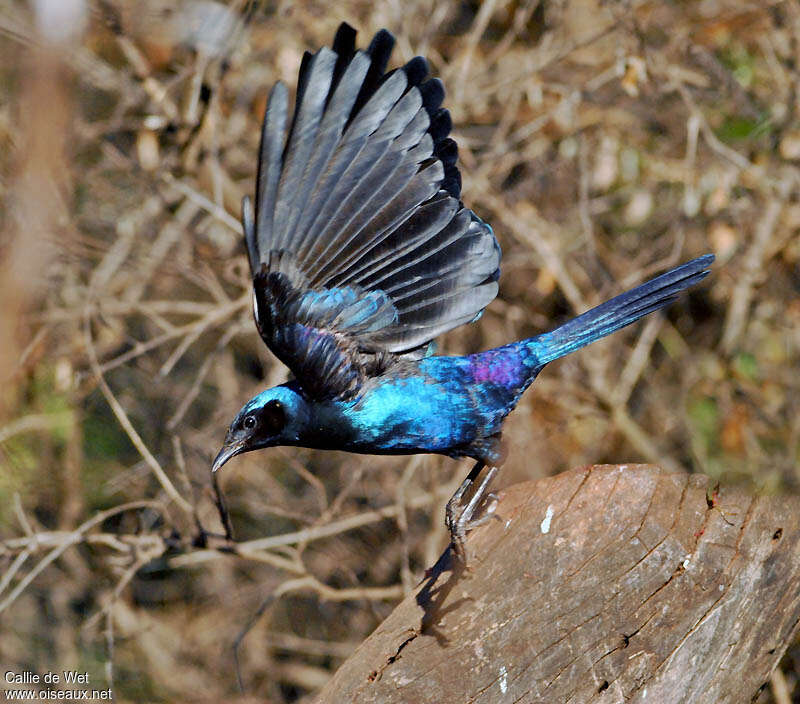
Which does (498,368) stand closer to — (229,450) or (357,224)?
(357,224)

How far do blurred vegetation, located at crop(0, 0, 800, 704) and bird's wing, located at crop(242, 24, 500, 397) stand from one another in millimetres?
1243

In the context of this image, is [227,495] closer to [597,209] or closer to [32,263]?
[597,209]

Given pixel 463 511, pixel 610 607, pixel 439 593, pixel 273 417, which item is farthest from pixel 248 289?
pixel 610 607

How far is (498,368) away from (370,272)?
0.71 m

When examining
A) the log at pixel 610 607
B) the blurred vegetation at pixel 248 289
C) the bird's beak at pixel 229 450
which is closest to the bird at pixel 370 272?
the bird's beak at pixel 229 450

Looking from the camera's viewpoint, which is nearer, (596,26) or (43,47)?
(43,47)

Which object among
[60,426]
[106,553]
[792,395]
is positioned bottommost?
[106,553]

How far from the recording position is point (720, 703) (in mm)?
2688

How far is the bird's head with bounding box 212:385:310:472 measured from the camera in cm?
366

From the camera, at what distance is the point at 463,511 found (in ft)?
11.5

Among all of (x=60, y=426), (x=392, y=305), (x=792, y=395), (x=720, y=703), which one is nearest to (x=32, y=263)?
(x=392, y=305)

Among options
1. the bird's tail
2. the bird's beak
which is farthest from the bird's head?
the bird's tail

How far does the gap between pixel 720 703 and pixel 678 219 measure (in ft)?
11.1

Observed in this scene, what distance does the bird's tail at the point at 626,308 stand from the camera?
372 centimetres
